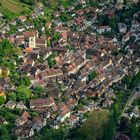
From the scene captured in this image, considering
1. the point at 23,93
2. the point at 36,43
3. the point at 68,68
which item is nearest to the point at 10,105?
the point at 23,93

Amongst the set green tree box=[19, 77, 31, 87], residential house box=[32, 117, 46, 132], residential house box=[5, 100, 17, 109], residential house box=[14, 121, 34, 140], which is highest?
green tree box=[19, 77, 31, 87]

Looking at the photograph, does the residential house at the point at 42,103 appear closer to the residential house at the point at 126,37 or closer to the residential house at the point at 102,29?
the residential house at the point at 126,37

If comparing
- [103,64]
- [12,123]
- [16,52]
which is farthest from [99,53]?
[12,123]

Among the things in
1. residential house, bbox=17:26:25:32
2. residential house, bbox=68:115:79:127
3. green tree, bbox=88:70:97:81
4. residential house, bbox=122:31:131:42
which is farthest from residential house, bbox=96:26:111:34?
residential house, bbox=68:115:79:127

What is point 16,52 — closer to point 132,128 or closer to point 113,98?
point 113,98

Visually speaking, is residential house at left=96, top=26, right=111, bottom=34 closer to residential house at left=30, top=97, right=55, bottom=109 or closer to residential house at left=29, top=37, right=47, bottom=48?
residential house at left=29, top=37, right=47, bottom=48

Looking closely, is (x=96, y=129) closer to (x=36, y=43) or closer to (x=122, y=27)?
(x=36, y=43)

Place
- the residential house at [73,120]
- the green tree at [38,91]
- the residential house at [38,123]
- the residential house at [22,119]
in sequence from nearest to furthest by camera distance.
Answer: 1. the residential house at [38,123]
2. the residential house at [22,119]
3. the residential house at [73,120]
4. the green tree at [38,91]

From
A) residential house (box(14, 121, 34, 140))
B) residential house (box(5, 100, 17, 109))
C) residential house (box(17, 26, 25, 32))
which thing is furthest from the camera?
residential house (box(17, 26, 25, 32))

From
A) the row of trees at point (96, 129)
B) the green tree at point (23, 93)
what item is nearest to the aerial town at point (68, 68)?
the green tree at point (23, 93)
